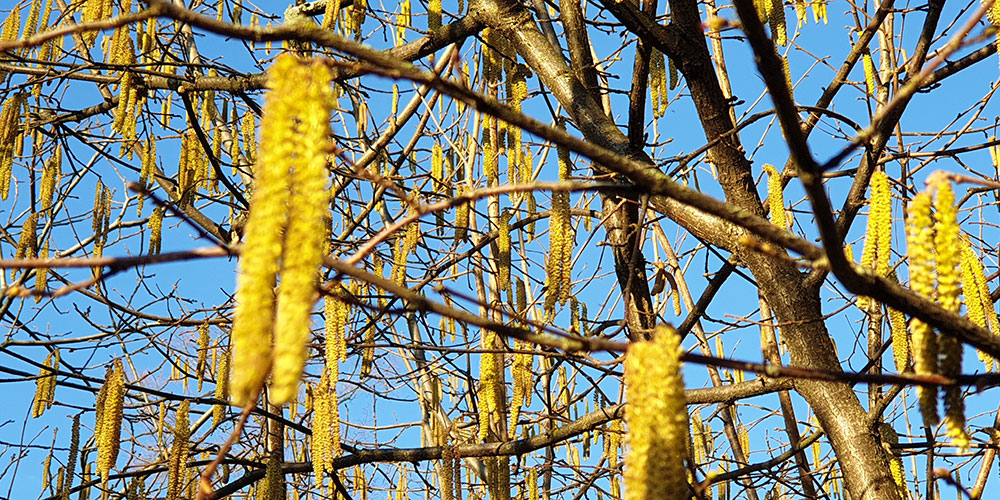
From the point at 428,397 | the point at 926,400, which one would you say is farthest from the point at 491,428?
the point at 926,400

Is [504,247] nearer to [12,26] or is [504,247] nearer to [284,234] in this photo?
[284,234]

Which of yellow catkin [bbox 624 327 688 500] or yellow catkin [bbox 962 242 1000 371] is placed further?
yellow catkin [bbox 962 242 1000 371]

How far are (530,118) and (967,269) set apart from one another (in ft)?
3.81

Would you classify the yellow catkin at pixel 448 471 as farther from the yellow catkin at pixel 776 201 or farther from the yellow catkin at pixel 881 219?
the yellow catkin at pixel 881 219

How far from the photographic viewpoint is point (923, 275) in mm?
959

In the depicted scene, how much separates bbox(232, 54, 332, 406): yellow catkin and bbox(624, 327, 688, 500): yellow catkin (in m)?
0.34

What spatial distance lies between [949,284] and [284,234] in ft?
2.40

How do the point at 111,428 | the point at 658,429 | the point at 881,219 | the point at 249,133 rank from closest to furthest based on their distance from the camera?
the point at 658,429 < the point at 881,219 < the point at 111,428 < the point at 249,133

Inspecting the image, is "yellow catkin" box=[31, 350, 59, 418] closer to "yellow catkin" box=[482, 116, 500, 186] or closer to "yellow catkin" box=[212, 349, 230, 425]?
"yellow catkin" box=[212, 349, 230, 425]

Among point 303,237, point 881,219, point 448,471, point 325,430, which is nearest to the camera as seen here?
point 303,237

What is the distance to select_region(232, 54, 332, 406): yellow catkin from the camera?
2.20 feet

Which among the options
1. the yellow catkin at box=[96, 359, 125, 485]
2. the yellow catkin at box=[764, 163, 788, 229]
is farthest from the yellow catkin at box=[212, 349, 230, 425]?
the yellow catkin at box=[764, 163, 788, 229]

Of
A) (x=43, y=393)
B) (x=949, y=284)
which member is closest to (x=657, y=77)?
(x=949, y=284)

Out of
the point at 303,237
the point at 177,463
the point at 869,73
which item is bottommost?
the point at 303,237
